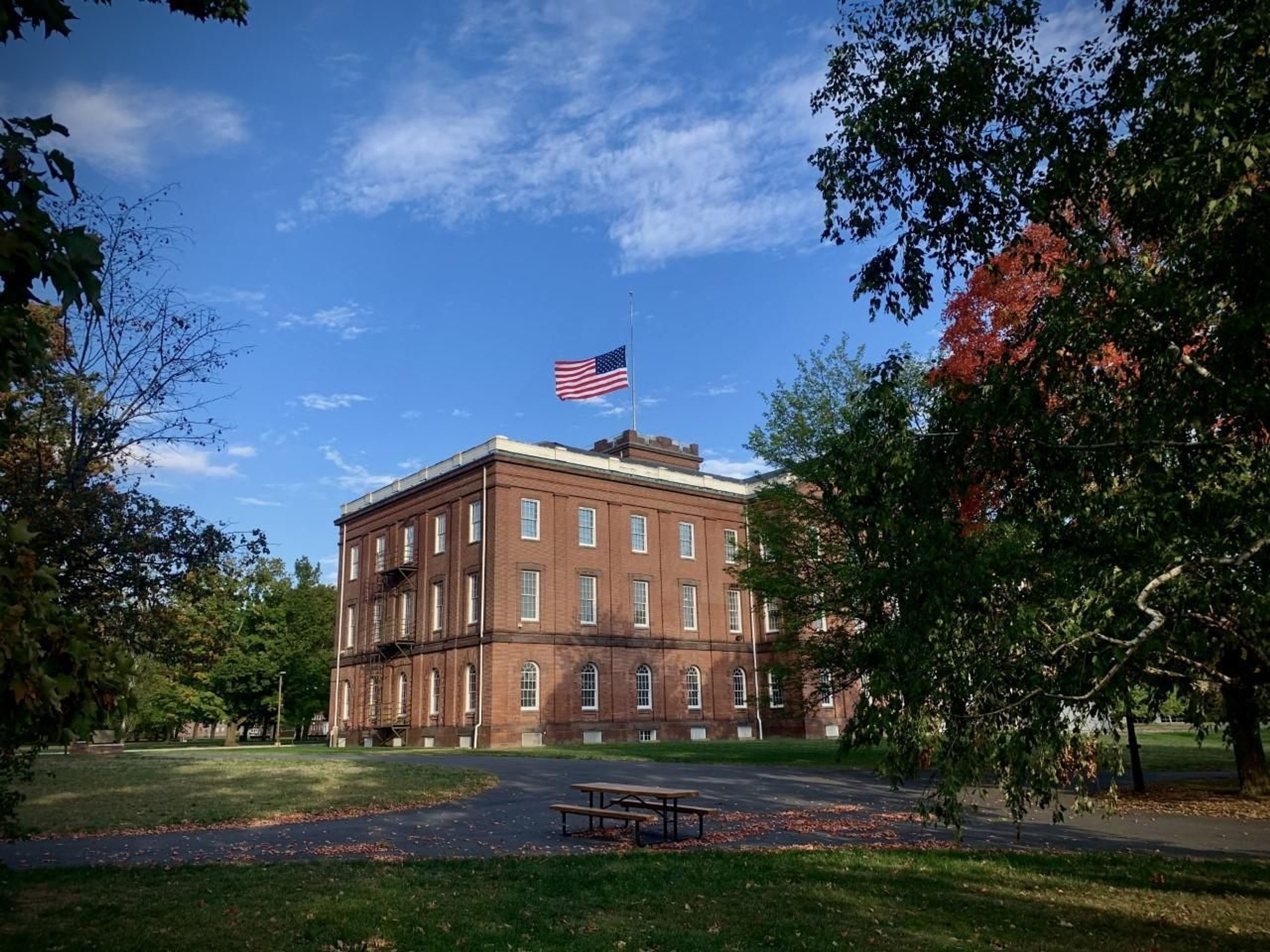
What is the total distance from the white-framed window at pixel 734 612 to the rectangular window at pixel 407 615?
18.2m

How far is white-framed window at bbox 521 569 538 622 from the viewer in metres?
45.9

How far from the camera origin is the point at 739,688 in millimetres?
53656

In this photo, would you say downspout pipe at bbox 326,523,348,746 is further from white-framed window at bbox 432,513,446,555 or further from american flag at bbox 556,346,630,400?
american flag at bbox 556,346,630,400

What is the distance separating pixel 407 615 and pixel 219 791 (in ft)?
106

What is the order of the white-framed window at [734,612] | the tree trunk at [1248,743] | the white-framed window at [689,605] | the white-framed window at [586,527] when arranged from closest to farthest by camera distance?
the tree trunk at [1248,743] < the white-framed window at [586,527] < the white-framed window at [689,605] < the white-framed window at [734,612]

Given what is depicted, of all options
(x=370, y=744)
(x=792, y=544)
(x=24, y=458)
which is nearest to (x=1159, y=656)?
(x=24, y=458)

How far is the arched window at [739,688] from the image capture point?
174 feet

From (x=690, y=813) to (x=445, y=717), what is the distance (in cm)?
3470

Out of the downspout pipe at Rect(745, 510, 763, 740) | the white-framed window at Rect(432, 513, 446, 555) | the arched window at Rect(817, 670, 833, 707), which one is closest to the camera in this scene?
the arched window at Rect(817, 670, 833, 707)

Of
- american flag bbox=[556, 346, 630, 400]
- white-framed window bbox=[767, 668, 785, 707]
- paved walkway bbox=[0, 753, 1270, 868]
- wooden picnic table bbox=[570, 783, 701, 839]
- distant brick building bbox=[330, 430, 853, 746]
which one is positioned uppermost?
american flag bbox=[556, 346, 630, 400]

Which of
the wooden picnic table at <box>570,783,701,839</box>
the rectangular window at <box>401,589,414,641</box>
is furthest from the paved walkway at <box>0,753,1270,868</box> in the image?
the rectangular window at <box>401,589,414,641</box>

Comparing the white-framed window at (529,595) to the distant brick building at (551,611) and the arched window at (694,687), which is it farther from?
the arched window at (694,687)

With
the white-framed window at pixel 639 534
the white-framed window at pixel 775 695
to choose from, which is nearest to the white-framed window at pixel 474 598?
the white-framed window at pixel 639 534

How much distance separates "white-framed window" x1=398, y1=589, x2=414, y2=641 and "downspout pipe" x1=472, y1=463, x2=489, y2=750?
6748 millimetres
